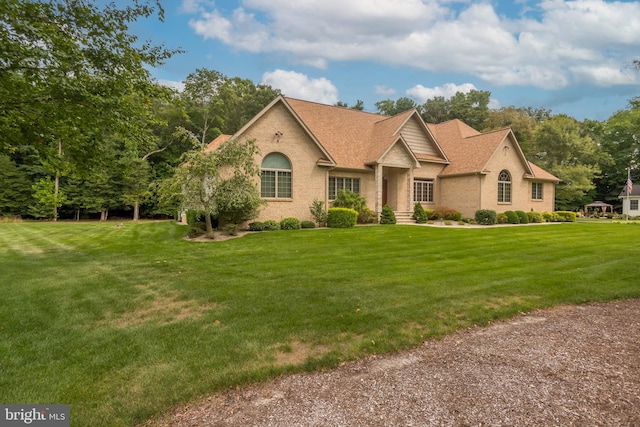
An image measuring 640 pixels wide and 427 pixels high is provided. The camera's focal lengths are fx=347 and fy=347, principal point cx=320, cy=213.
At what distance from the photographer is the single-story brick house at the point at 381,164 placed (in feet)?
61.5

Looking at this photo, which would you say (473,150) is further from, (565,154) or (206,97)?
(206,97)

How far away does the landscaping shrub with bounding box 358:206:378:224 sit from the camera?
21266mm

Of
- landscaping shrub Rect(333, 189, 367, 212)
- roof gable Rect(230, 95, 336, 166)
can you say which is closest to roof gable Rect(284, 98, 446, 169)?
roof gable Rect(230, 95, 336, 166)

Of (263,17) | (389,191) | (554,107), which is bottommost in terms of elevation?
(389,191)

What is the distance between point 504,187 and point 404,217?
27.3 ft

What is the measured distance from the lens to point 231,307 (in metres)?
5.65

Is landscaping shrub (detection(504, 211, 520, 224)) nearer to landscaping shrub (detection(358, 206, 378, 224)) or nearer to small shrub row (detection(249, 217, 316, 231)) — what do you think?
landscaping shrub (detection(358, 206, 378, 224))

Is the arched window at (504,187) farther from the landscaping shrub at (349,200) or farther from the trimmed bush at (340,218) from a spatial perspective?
the trimmed bush at (340,218)

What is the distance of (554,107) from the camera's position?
5372cm

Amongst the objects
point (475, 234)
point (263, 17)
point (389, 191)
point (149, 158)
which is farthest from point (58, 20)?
point (149, 158)

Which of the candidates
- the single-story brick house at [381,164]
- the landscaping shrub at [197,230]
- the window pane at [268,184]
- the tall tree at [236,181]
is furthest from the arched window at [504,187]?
the landscaping shrub at [197,230]

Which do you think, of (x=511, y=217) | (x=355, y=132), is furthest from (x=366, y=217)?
(x=511, y=217)

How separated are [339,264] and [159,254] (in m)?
6.14

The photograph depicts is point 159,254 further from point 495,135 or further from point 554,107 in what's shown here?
point 554,107
